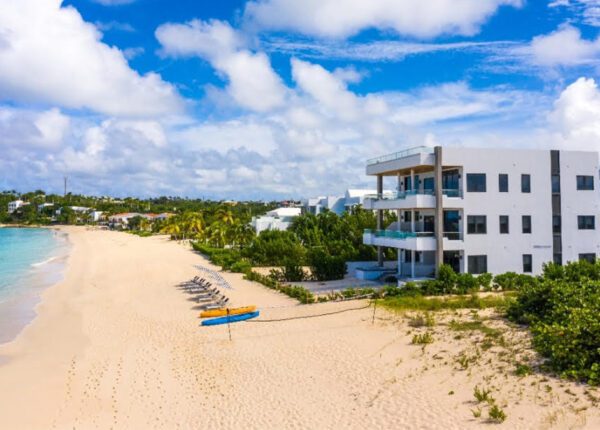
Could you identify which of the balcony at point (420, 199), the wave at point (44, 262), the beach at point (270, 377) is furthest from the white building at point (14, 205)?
the balcony at point (420, 199)

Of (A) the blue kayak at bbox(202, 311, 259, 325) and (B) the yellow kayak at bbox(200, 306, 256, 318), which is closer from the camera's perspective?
(A) the blue kayak at bbox(202, 311, 259, 325)

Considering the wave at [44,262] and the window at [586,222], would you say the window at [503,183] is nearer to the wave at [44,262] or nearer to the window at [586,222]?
the window at [586,222]

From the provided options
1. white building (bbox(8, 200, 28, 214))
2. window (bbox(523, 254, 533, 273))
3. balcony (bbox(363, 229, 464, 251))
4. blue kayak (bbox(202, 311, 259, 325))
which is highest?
white building (bbox(8, 200, 28, 214))

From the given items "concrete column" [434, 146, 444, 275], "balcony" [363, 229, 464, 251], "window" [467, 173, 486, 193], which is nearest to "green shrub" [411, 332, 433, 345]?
"concrete column" [434, 146, 444, 275]

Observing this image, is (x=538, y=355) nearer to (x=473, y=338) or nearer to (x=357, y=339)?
(x=473, y=338)

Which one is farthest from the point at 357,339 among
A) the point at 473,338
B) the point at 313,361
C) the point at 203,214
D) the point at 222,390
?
the point at 203,214

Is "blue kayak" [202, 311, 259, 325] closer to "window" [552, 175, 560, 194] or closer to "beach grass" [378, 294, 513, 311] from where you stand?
"beach grass" [378, 294, 513, 311]
